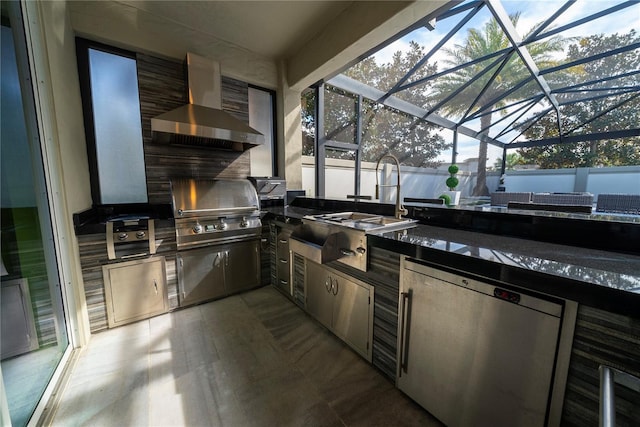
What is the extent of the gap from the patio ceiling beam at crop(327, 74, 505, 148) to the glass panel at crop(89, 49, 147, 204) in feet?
8.46

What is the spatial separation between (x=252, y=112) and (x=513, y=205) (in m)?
3.66

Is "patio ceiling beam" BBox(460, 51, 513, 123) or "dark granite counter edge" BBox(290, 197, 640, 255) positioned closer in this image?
"dark granite counter edge" BBox(290, 197, 640, 255)

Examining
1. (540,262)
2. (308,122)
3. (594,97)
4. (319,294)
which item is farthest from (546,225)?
(594,97)

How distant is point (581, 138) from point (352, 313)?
814cm

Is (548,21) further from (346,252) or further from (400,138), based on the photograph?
(346,252)

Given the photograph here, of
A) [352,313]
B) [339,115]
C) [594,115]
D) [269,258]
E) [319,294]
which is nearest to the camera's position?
[352,313]

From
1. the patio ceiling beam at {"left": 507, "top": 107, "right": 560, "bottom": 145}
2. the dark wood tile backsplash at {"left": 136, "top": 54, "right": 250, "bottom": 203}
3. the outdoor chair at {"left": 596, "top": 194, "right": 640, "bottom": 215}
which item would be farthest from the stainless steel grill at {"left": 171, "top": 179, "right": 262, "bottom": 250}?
the patio ceiling beam at {"left": 507, "top": 107, "right": 560, "bottom": 145}

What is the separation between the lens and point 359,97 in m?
4.07

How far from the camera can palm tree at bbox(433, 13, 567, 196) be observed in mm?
3607

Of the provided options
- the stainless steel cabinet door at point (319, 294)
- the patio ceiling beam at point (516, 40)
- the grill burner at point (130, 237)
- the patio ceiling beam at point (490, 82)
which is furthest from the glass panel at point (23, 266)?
the patio ceiling beam at point (490, 82)

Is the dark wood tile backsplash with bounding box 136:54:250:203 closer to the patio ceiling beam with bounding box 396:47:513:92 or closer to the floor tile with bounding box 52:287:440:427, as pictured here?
the floor tile with bounding box 52:287:440:427

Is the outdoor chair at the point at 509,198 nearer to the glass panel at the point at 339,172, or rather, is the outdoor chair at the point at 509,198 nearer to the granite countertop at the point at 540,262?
the glass panel at the point at 339,172

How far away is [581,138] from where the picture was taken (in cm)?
602

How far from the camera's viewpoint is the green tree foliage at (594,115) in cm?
353
